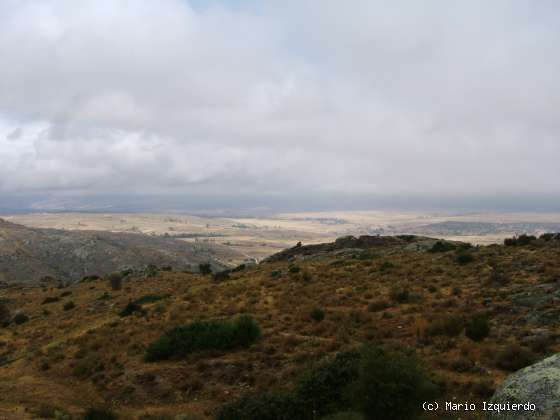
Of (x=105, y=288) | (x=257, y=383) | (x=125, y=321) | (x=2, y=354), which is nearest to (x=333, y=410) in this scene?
(x=257, y=383)

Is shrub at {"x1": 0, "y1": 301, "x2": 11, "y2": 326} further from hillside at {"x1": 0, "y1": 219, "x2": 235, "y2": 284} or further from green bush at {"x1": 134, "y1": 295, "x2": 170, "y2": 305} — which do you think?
hillside at {"x1": 0, "y1": 219, "x2": 235, "y2": 284}

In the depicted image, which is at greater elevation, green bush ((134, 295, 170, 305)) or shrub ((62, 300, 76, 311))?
green bush ((134, 295, 170, 305))

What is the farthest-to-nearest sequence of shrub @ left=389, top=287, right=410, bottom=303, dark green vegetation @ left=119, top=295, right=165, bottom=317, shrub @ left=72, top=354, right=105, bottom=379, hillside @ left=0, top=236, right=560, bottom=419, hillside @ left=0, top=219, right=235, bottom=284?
hillside @ left=0, top=219, right=235, bottom=284
dark green vegetation @ left=119, top=295, right=165, bottom=317
shrub @ left=389, top=287, right=410, bottom=303
shrub @ left=72, top=354, right=105, bottom=379
hillside @ left=0, top=236, right=560, bottom=419

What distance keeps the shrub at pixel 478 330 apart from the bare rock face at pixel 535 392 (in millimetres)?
6700

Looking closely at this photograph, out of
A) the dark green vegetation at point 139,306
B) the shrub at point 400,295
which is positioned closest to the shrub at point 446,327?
the shrub at point 400,295

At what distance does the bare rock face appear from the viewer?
628cm

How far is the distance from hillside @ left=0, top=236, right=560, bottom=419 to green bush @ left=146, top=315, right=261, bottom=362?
35cm

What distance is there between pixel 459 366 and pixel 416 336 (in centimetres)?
332

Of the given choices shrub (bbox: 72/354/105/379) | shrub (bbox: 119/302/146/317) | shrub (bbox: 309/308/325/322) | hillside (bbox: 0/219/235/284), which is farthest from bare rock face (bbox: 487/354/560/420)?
hillside (bbox: 0/219/235/284)

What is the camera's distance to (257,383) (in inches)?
505

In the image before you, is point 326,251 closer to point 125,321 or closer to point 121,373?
point 125,321

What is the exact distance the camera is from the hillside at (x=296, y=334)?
1234 centimetres

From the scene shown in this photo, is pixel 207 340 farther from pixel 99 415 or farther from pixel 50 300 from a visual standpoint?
pixel 50 300

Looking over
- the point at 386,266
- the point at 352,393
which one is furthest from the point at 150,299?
the point at 352,393
